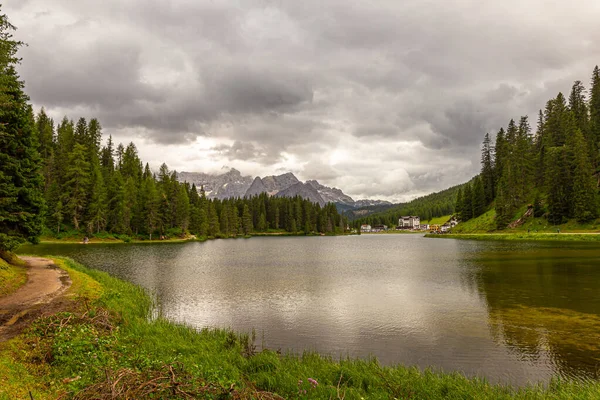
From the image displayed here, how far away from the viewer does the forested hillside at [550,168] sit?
8683cm

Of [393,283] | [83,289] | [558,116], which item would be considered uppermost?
[558,116]

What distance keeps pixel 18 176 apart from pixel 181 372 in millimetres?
31998

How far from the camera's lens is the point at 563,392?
32.7 ft

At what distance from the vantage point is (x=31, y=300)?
18516mm

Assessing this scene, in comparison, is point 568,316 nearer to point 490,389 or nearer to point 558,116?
point 490,389

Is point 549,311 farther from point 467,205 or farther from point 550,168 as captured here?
point 467,205

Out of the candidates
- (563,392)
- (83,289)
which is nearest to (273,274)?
(83,289)

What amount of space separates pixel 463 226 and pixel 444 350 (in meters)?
138

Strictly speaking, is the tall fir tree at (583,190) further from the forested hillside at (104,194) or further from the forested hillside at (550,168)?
the forested hillside at (104,194)

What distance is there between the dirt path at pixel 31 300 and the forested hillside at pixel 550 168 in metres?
107

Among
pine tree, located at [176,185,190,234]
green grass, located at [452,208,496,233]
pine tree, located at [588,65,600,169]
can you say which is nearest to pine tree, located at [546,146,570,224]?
pine tree, located at [588,65,600,169]

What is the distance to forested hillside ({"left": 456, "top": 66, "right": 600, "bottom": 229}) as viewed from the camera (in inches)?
3419

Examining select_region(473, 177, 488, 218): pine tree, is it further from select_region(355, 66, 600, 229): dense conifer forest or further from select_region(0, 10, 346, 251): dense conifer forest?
select_region(0, 10, 346, 251): dense conifer forest

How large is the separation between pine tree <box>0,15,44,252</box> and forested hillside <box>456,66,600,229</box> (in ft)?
362
